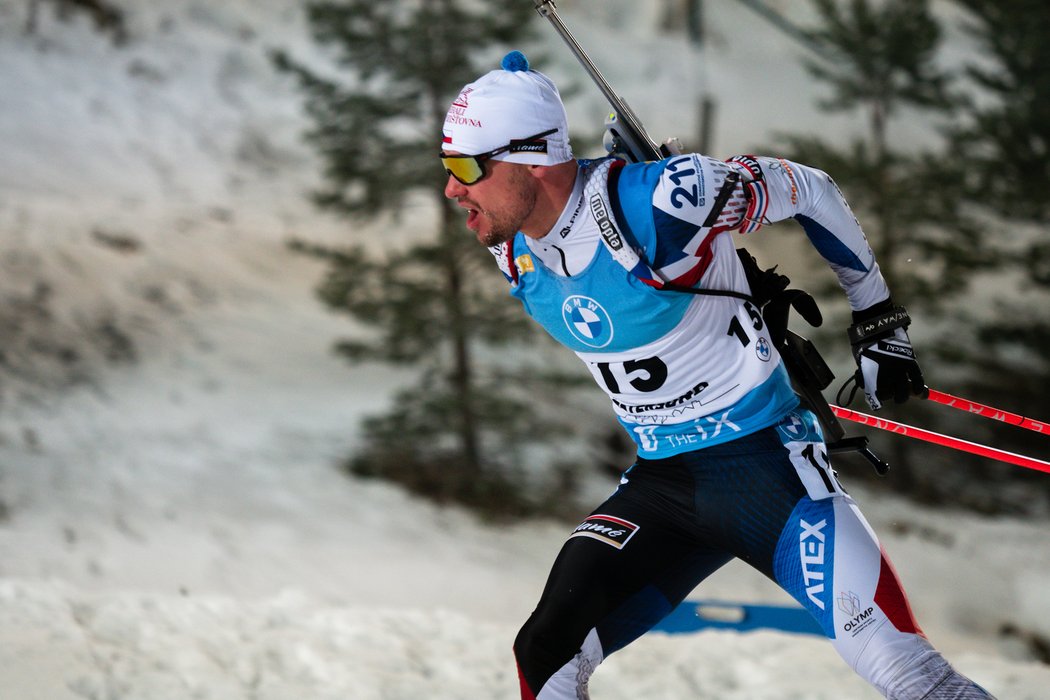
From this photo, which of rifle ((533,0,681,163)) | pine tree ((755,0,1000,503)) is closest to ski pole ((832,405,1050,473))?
rifle ((533,0,681,163))

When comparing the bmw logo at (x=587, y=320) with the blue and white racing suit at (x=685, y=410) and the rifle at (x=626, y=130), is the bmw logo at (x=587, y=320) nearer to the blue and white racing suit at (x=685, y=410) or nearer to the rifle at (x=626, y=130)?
the blue and white racing suit at (x=685, y=410)

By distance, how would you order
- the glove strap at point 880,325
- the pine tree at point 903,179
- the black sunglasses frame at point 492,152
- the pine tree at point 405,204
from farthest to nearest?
1. the pine tree at point 903,179
2. the pine tree at point 405,204
3. the glove strap at point 880,325
4. the black sunglasses frame at point 492,152

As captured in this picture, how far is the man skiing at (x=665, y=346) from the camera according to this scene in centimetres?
266

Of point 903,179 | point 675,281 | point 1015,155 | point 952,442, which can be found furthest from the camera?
point 1015,155

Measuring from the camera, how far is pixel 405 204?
10.3 m

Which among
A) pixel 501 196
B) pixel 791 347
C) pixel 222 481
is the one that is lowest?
pixel 222 481

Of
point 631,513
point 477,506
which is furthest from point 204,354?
point 631,513

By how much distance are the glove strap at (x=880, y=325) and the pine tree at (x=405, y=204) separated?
7325mm

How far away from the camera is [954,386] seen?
15930 millimetres

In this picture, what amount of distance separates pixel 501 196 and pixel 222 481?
26.6 feet

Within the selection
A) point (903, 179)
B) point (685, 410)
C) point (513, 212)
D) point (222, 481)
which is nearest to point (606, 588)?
point (685, 410)

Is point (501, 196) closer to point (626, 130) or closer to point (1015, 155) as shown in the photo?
point (626, 130)

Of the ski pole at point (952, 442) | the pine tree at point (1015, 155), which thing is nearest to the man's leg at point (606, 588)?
the ski pole at point (952, 442)

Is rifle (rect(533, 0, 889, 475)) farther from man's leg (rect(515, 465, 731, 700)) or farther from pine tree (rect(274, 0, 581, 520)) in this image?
pine tree (rect(274, 0, 581, 520))
